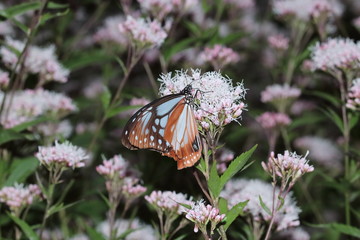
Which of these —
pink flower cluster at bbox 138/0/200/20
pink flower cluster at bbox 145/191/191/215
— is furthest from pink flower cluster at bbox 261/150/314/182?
pink flower cluster at bbox 138/0/200/20

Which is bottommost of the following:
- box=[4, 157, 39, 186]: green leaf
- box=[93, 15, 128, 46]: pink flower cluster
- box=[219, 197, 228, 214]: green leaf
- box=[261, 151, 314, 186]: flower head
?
box=[219, 197, 228, 214]: green leaf

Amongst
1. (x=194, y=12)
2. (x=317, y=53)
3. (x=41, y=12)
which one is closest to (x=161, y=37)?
(x=41, y=12)

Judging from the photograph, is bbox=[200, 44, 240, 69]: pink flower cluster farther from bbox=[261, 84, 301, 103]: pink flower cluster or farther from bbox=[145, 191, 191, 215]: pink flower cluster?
bbox=[145, 191, 191, 215]: pink flower cluster

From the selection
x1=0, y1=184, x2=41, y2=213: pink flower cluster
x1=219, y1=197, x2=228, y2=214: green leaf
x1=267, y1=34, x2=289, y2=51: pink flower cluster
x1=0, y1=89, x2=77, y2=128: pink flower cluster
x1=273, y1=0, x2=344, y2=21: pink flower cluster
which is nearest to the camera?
x1=219, y1=197, x2=228, y2=214: green leaf

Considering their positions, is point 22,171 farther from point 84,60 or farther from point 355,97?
point 355,97

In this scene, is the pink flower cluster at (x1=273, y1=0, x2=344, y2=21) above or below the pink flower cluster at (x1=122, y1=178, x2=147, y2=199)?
above
